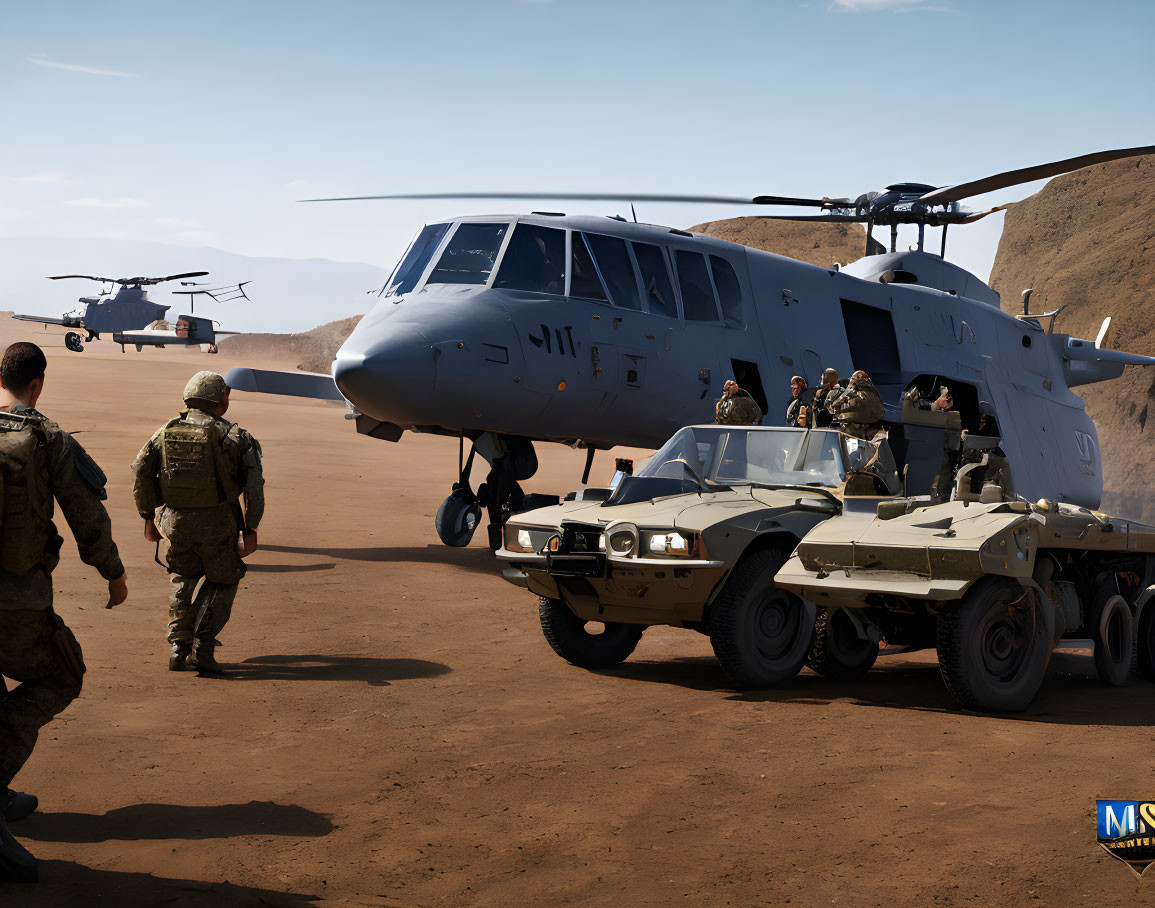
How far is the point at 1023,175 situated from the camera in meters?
13.9

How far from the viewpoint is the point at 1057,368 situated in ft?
57.9

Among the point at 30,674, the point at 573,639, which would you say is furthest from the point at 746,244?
the point at 30,674

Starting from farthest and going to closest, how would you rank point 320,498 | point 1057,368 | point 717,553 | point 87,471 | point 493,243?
point 320,498 → point 1057,368 → point 493,243 → point 717,553 → point 87,471

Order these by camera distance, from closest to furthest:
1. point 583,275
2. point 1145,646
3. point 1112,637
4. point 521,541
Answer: point 521,541, point 1112,637, point 1145,646, point 583,275

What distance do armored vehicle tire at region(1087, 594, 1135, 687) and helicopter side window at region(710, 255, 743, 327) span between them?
642 centimetres

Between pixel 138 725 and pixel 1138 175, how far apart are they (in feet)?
217

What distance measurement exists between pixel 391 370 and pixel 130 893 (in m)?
7.66

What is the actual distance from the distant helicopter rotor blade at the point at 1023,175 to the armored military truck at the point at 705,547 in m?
6.13

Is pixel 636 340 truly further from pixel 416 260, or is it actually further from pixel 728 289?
pixel 416 260

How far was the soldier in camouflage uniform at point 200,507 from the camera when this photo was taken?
7.80m

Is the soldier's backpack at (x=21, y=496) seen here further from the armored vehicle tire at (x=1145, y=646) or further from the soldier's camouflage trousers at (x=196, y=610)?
the armored vehicle tire at (x=1145, y=646)

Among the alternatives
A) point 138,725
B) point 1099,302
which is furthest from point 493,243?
point 1099,302

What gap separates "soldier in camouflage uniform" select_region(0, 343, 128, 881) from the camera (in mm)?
4527

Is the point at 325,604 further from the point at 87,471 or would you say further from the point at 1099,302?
the point at 1099,302
